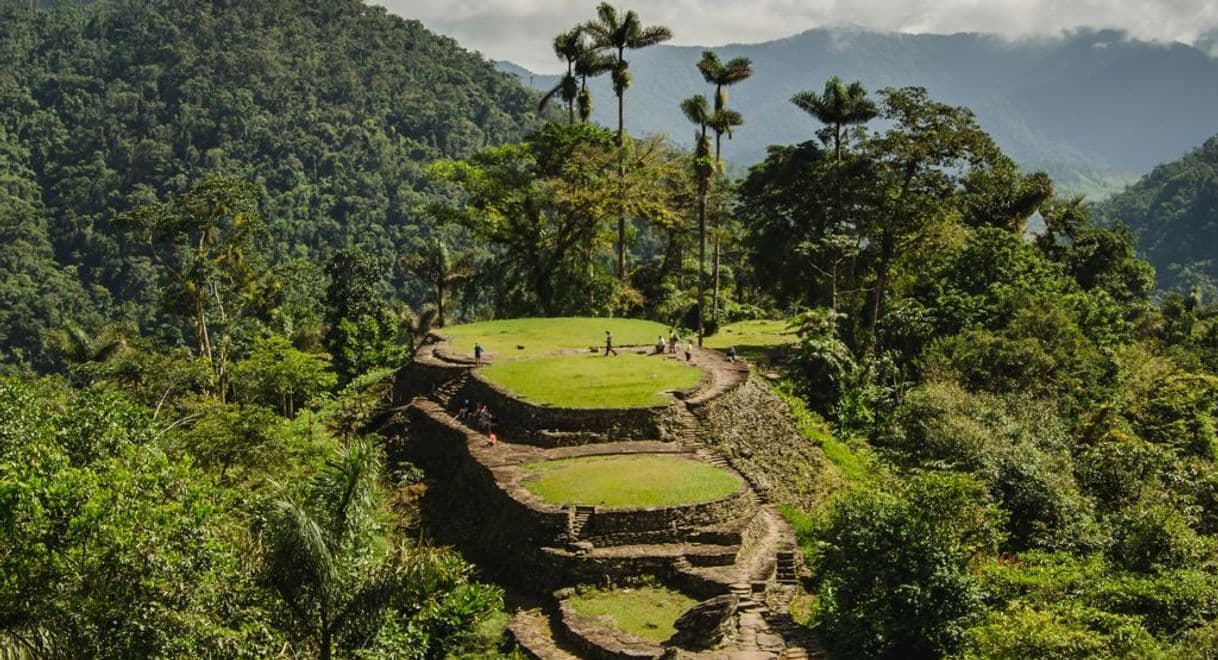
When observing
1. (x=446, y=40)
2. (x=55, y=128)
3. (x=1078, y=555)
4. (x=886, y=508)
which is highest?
(x=446, y=40)

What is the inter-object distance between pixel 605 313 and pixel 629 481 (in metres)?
20.2

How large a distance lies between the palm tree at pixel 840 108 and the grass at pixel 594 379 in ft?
56.3

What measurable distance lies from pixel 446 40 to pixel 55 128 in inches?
1884

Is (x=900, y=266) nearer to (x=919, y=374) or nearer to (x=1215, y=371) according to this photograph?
(x=919, y=374)

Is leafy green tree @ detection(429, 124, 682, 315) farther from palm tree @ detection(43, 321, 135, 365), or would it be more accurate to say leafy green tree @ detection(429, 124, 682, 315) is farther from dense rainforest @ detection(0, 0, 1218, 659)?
palm tree @ detection(43, 321, 135, 365)

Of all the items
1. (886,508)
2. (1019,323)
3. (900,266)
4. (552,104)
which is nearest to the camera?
(886,508)

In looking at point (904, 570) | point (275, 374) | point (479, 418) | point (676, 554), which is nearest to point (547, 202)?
point (275, 374)

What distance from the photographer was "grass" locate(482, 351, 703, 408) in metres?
25.0

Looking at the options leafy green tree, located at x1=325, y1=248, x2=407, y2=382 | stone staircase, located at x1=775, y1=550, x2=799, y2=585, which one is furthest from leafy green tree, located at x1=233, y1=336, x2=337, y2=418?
stone staircase, located at x1=775, y1=550, x2=799, y2=585

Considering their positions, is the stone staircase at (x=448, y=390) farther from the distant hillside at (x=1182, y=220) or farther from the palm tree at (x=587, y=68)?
the distant hillside at (x=1182, y=220)

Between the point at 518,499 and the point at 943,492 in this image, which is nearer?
the point at 943,492

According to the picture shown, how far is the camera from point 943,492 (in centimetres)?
1752

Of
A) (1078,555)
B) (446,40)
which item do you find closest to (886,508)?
(1078,555)

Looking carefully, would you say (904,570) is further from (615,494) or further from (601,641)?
(615,494)
